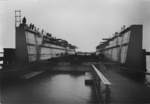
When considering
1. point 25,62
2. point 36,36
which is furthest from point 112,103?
point 36,36

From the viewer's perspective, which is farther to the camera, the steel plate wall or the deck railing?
the steel plate wall

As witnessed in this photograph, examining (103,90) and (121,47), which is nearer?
(103,90)

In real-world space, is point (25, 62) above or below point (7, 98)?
above

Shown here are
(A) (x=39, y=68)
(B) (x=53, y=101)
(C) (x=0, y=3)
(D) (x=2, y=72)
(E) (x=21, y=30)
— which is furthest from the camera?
(A) (x=39, y=68)

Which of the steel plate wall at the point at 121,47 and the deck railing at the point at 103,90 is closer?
the deck railing at the point at 103,90

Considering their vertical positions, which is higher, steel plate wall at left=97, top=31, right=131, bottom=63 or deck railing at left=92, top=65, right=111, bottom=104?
steel plate wall at left=97, top=31, right=131, bottom=63

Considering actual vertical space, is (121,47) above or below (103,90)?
above

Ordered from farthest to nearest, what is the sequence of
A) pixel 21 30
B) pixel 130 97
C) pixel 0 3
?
pixel 21 30 < pixel 0 3 < pixel 130 97

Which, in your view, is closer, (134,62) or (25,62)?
(134,62)

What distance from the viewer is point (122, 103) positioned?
4.54 metres

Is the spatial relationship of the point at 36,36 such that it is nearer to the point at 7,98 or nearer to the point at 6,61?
the point at 6,61

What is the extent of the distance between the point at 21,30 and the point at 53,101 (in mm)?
9285

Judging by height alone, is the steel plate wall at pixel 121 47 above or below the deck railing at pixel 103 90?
above

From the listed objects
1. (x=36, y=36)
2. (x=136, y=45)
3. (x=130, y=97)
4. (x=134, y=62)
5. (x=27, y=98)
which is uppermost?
(x=36, y=36)
